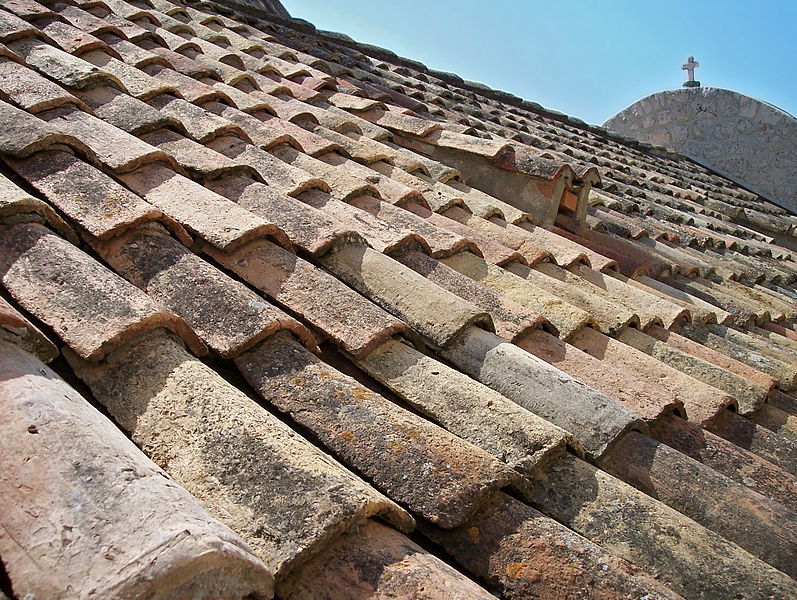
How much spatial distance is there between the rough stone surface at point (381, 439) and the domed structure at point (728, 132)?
950cm

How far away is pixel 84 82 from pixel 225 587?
8.36 ft

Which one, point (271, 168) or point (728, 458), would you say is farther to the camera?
point (271, 168)

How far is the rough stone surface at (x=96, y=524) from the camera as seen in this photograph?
33.6 inches

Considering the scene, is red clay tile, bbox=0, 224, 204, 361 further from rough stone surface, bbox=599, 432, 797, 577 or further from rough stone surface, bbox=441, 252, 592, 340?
rough stone surface, bbox=441, 252, 592, 340

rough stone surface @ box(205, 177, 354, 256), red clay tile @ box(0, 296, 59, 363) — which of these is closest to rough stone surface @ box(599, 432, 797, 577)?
rough stone surface @ box(205, 177, 354, 256)

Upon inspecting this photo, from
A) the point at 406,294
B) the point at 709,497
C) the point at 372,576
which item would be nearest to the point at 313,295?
the point at 406,294

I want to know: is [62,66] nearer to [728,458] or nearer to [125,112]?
[125,112]

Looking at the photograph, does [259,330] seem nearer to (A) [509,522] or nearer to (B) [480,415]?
(B) [480,415]

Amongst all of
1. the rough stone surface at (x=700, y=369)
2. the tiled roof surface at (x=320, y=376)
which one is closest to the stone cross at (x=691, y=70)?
the tiled roof surface at (x=320, y=376)

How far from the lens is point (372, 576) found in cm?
113

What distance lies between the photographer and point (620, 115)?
1038 cm

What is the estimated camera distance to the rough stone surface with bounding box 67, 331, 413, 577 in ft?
3.74

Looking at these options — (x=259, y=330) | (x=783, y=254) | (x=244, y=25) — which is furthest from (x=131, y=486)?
(x=783, y=254)

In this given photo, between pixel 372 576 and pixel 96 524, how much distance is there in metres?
0.47
